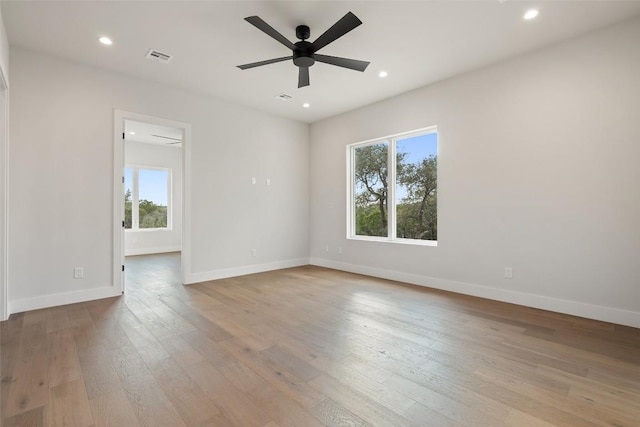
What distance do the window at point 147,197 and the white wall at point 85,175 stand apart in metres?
4.45

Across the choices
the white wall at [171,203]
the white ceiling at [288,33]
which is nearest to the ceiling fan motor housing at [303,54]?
the white ceiling at [288,33]

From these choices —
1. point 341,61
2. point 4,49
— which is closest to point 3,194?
point 4,49

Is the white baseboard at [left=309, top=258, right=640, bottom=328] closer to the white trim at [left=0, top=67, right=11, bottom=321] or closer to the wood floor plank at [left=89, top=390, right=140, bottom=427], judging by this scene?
the wood floor plank at [left=89, top=390, right=140, bottom=427]

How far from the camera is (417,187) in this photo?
4.80 m

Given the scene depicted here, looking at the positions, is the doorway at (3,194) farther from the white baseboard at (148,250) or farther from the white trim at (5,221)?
the white baseboard at (148,250)

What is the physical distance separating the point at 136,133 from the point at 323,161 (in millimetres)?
4593

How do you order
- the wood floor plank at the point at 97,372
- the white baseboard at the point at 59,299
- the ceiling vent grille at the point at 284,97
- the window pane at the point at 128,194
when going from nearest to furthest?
the wood floor plank at the point at 97,372 → the white baseboard at the point at 59,299 → the ceiling vent grille at the point at 284,97 → the window pane at the point at 128,194

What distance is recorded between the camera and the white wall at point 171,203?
7922mm

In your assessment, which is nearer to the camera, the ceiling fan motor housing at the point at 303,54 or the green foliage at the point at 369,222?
the ceiling fan motor housing at the point at 303,54

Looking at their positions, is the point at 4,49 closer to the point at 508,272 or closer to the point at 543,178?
the point at 543,178

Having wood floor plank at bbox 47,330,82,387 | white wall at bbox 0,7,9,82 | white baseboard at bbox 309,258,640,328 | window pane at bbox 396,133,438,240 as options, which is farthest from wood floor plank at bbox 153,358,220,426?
window pane at bbox 396,133,438,240

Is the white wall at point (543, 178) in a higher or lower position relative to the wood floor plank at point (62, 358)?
higher

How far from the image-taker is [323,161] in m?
6.19

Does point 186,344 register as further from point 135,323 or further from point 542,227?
point 542,227
